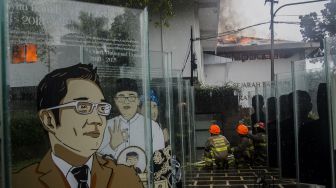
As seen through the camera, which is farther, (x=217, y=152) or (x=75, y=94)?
(x=217, y=152)

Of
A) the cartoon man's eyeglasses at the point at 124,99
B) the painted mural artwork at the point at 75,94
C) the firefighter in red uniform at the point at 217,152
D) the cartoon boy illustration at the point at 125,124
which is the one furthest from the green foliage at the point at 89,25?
the firefighter in red uniform at the point at 217,152

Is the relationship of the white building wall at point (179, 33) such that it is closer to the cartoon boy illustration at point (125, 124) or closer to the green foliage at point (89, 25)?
the cartoon boy illustration at point (125, 124)

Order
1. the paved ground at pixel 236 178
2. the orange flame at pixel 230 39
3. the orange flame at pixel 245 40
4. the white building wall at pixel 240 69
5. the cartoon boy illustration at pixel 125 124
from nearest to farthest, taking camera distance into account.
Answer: the cartoon boy illustration at pixel 125 124 → the paved ground at pixel 236 178 → the white building wall at pixel 240 69 → the orange flame at pixel 230 39 → the orange flame at pixel 245 40

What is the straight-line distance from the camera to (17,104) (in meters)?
3.06

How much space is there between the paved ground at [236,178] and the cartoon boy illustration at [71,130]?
6189mm

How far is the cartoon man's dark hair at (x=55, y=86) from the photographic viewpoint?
318 cm

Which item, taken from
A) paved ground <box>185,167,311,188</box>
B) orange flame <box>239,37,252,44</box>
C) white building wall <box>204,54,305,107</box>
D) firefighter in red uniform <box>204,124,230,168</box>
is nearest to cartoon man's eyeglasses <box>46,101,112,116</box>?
paved ground <box>185,167,311,188</box>

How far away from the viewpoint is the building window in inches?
118

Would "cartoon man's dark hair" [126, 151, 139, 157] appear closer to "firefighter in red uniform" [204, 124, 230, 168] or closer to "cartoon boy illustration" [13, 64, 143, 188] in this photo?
"cartoon boy illustration" [13, 64, 143, 188]

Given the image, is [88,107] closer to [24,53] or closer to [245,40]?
[24,53]

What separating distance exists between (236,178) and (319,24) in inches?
293

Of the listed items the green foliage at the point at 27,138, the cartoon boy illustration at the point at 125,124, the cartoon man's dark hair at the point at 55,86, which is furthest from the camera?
the cartoon boy illustration at the point at 125,124

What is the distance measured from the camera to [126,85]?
382cm

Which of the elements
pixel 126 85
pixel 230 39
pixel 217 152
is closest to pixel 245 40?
pixel 230 39
